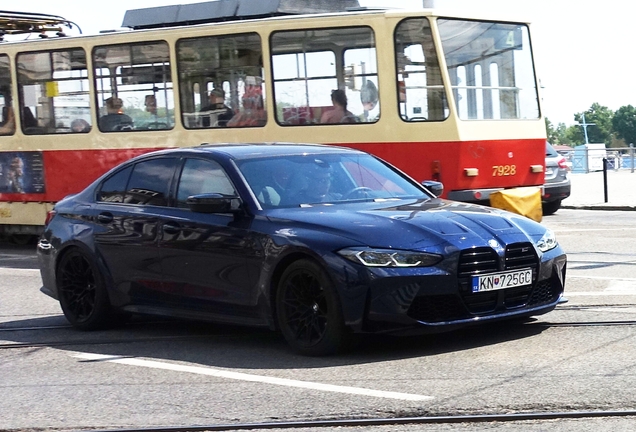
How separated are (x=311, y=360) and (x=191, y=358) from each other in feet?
2.93

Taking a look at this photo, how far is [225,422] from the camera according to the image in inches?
248

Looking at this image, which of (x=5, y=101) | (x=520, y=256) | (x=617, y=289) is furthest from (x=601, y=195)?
(x=520, y=256)

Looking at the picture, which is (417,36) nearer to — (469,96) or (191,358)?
(469,96)

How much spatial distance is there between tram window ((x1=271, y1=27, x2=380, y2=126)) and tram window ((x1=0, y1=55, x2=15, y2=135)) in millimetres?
5147

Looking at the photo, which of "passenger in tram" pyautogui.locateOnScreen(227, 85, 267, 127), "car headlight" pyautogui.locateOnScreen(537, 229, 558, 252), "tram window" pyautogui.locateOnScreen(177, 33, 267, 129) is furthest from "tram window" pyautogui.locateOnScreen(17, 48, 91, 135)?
"car headlight" pyautogui.locateOnScreen(537, 229, 558, 252)

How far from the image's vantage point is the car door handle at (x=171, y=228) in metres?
9.16

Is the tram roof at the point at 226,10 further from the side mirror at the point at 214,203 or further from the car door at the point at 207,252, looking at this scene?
the side mirror at the point at 214,203

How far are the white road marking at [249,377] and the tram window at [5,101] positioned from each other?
1113cm

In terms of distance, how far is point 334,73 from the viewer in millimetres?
16234

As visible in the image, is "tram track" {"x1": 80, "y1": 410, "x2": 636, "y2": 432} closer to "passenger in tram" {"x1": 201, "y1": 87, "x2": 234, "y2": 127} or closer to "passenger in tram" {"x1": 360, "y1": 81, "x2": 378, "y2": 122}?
"passenger in tram" {"x1": 360, "y1": 81, "x2": 378, "y2": 122}

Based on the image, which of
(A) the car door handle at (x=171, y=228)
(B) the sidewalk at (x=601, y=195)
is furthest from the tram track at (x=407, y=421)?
(B) the sidewalk at (x=601, y=195)

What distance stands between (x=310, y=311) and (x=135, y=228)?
79.3 inches

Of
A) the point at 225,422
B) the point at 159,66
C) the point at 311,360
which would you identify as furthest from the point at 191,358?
the point at 159,66

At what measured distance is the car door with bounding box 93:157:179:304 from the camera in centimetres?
943
